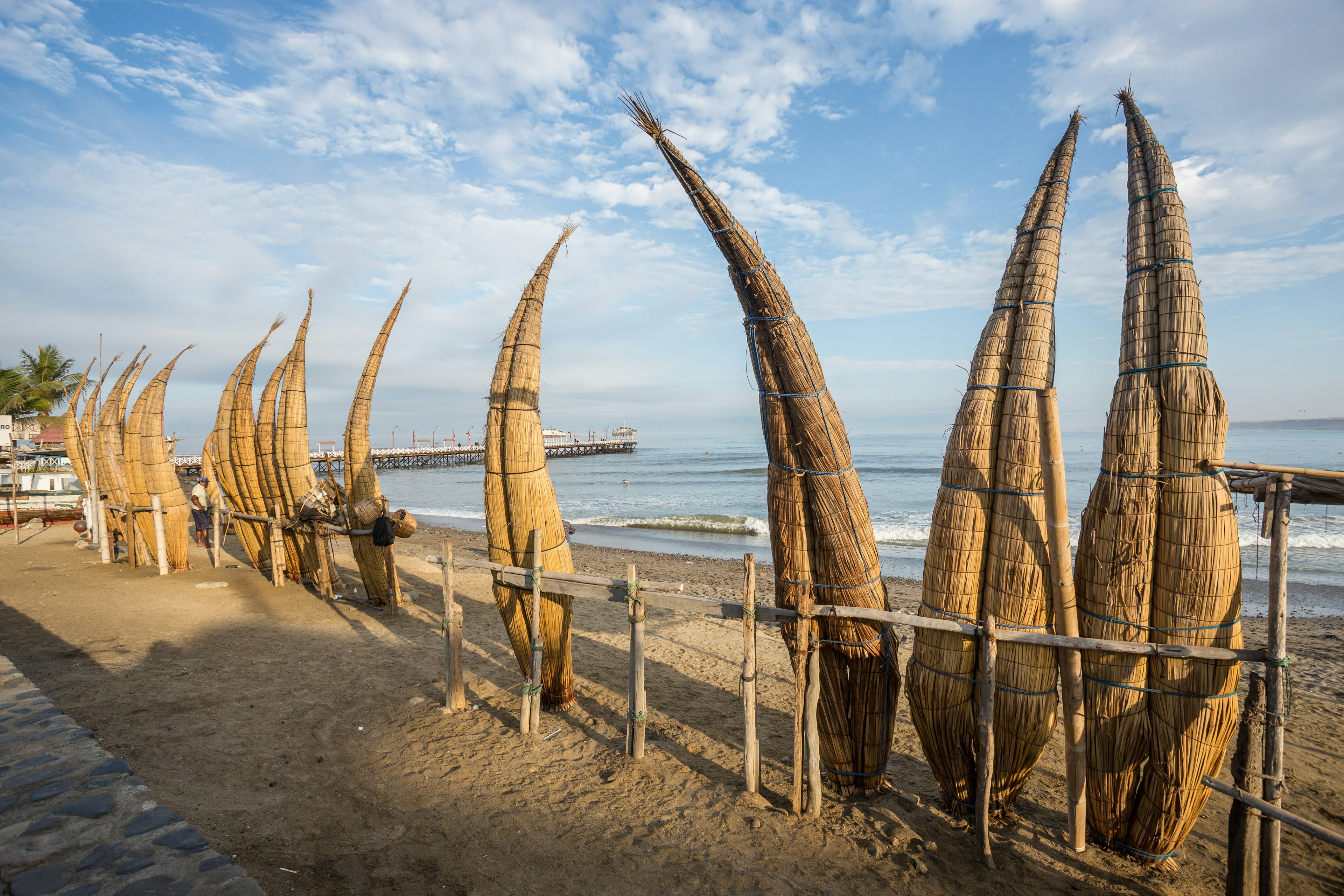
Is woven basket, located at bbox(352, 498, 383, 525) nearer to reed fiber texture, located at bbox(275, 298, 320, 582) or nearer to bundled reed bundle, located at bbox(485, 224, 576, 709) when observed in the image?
reed fiber texture, located at bbox(275, 298, 320, 582)

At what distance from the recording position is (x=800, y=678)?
4.12 meters

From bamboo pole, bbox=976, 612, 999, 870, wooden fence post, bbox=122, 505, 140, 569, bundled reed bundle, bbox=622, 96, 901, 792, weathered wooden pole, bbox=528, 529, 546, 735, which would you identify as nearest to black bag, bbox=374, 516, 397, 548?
A: weathered wooden pole, bbox=528, 529, 546, 735

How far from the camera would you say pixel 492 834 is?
12.8ft

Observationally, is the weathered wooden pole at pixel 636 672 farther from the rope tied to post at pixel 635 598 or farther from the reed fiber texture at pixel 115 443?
the reed fiber texture at pixel 115 443

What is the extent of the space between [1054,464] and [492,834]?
414 centimetres

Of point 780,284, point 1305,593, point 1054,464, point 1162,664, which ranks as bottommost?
point 1305,593

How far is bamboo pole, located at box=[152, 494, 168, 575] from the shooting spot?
1061cm

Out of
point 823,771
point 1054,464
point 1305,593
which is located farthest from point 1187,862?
point 1305,593

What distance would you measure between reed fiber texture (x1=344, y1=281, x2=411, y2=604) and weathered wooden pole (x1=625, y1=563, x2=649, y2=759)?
5503mm

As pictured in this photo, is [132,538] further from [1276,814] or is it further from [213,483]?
[1276,814]

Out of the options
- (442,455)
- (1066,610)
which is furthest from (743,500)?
(442,455)

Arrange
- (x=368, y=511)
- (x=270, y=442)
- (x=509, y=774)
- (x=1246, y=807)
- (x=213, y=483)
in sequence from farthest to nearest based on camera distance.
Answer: (x=213, y=483)
(x=270, y=442)
(x=368, y=511)
(x=509, y=774)
(x=1246, y=807)

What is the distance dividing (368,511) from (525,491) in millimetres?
4374

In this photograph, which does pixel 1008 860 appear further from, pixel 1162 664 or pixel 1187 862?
pixel 1162 664
